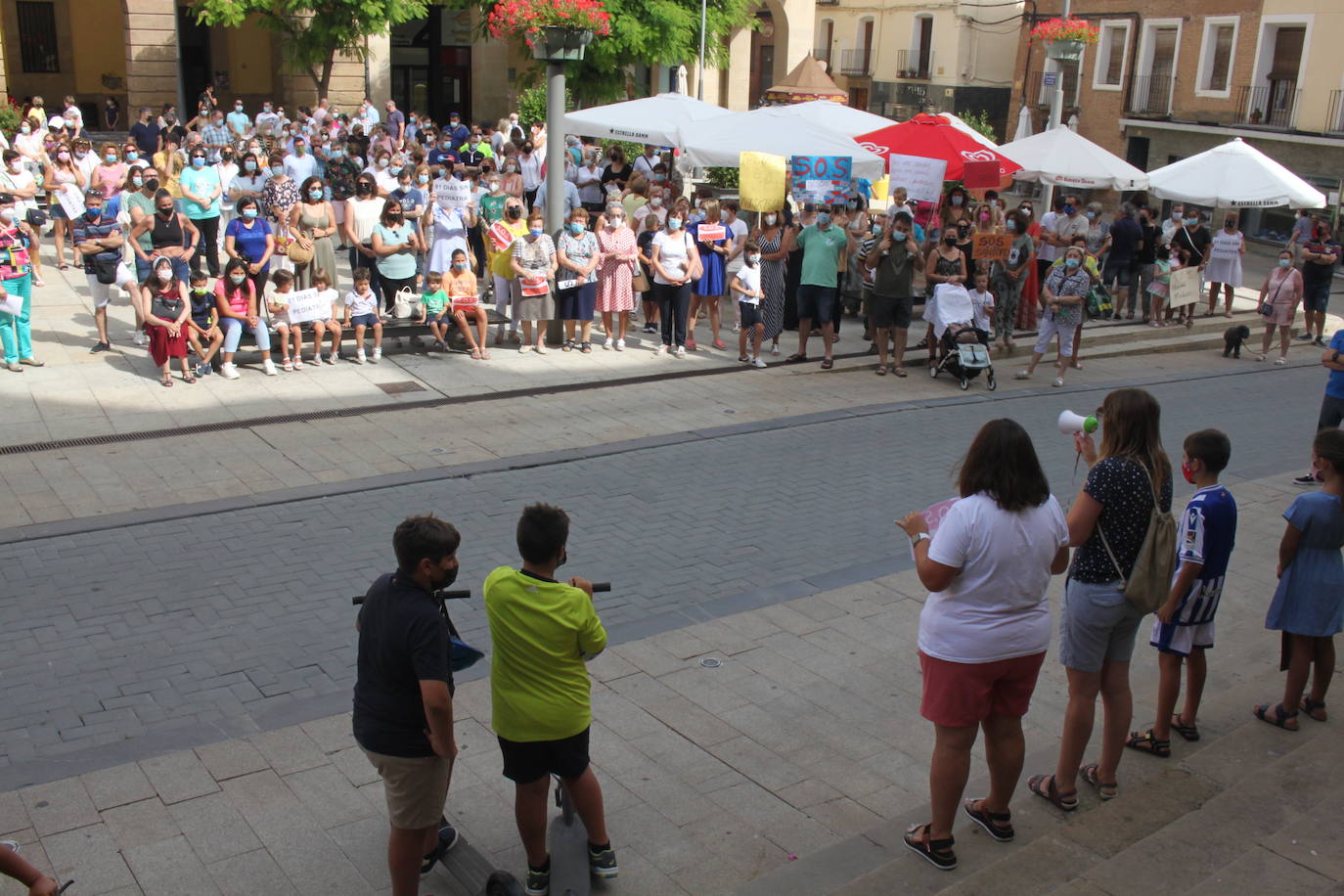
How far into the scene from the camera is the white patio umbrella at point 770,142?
16.1 meters

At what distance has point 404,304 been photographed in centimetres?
1415

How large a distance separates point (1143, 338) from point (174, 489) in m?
13.3

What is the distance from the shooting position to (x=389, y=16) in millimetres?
30203

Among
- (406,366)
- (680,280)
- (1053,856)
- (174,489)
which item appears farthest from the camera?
(680,280)

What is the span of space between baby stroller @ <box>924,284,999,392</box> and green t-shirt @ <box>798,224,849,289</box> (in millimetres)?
1225

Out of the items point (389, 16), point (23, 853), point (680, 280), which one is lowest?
point (23, 853)

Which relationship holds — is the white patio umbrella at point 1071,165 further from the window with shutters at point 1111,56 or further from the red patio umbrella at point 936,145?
the window with shutters at point 1111,56

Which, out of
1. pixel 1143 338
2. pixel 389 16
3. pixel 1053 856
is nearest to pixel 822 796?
pixel 1053 856

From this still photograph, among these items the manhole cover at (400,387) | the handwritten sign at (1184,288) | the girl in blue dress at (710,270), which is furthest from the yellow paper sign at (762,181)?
the handwritten sign at (1184,288)

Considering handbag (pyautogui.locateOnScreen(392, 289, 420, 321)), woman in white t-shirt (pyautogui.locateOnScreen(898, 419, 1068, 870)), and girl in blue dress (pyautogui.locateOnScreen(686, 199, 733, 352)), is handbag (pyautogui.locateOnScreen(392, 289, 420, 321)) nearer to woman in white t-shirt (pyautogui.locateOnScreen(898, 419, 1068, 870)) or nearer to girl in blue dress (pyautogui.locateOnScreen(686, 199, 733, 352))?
girl in blue dress (pyautogui.locateOnScreen(686, 199, 733, 352))

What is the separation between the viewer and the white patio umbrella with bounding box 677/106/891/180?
1612 cm

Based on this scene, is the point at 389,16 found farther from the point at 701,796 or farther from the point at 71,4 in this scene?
the point at 701,796

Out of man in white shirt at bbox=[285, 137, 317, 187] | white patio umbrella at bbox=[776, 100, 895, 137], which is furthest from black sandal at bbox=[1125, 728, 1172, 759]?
man in white shirt at bbox=[285, 137, 317, 187]

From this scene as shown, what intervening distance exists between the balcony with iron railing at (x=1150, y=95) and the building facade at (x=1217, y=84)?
0.09 feet
